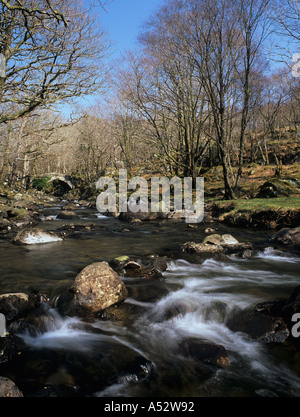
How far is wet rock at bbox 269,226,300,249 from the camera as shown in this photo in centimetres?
736

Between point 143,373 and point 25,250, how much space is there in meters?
5.39

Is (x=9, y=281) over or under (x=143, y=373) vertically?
over

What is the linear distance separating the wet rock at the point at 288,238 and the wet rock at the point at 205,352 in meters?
5.32

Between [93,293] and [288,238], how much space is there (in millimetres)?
6047

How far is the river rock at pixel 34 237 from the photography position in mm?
7648

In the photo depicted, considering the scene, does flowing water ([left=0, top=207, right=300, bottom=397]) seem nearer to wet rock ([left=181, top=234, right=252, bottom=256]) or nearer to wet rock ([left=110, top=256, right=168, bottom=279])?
wet rock ([left=110, top=256, right=168, bottom=279])

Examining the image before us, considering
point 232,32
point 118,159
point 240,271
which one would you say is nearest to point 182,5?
point 232,32

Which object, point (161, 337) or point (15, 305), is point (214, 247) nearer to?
point (161, 337)

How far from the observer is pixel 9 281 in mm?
4898

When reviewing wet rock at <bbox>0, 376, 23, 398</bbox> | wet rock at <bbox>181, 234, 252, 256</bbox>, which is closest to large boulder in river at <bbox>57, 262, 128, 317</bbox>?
wet rock at <bbox>0, 376, 23, 398</bbox>

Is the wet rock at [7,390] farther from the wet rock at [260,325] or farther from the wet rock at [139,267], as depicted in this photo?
the wet rock at [139,267]

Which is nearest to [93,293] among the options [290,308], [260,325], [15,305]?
[15,305]

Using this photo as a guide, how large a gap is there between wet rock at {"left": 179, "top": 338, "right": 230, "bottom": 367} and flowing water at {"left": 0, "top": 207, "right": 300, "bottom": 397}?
0.06 meters
